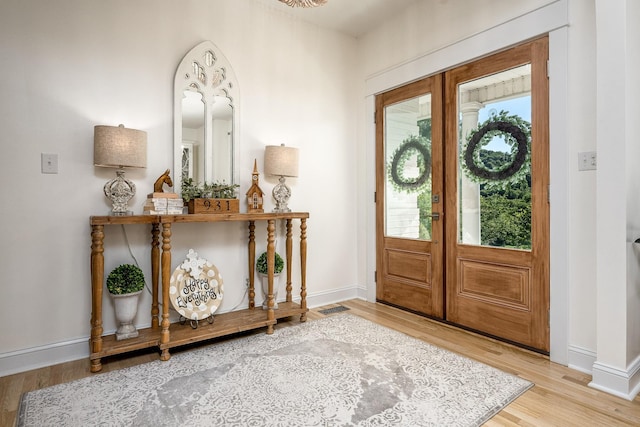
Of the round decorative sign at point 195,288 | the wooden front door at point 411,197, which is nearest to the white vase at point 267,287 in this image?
the round decorative sign at point 195,288

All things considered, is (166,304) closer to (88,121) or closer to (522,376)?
(88,121)

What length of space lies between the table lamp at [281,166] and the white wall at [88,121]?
0.51ft

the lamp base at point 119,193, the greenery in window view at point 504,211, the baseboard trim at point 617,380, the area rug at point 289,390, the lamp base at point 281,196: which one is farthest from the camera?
the lamp base at point 281,196

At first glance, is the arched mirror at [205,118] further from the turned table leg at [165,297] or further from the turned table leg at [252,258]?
the turned table leg at [165,297]

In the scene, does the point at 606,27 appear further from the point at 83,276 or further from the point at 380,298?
the point at 83,276

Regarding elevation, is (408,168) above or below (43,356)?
above

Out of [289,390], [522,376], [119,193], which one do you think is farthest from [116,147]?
[522,376]

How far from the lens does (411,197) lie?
3.31m

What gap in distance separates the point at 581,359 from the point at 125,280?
2.93 meters

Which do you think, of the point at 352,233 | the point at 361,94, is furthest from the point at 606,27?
the point at 352,233

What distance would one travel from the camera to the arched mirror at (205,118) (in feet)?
8.89

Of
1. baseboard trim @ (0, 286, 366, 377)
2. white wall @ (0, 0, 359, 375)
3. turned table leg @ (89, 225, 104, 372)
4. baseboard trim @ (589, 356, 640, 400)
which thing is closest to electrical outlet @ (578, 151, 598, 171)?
baseboard trim @ (589, 356, 640, 400)

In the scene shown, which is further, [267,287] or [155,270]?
[267,287]

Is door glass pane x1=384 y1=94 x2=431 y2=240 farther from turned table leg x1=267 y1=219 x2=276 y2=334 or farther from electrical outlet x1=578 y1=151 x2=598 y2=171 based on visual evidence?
turned table leg x1=267 y1=219 x2=276 y2=334
